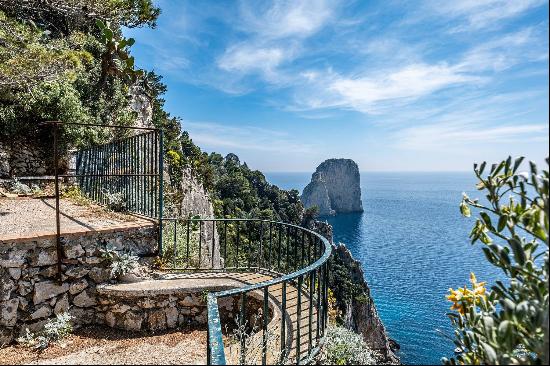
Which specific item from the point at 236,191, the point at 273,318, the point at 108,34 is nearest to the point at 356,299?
the point at 236,191

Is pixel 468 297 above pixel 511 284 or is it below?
below

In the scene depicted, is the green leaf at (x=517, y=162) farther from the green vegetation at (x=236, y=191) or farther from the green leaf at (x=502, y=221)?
the green vegetation at (x=236, y=191)

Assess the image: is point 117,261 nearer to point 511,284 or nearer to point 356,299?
point 511,284

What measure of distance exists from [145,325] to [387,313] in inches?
1352

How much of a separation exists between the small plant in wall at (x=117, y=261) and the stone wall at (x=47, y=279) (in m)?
0.08

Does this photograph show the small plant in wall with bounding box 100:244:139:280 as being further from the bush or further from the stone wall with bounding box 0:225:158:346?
the bush

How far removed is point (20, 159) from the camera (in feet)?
34.8

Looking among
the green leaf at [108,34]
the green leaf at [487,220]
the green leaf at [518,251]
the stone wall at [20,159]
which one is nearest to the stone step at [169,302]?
the green leaf at [487,220]

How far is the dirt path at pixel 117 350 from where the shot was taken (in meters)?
3.78

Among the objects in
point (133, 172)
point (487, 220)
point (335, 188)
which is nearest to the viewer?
point (487, 220)

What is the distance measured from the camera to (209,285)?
5.07 m

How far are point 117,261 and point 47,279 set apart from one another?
90cm

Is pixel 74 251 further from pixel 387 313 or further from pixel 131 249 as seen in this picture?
pixel 387 313

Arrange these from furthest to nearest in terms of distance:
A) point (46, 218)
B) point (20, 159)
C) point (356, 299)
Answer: point (356, 299), point (20, 159), point (46, 218)
